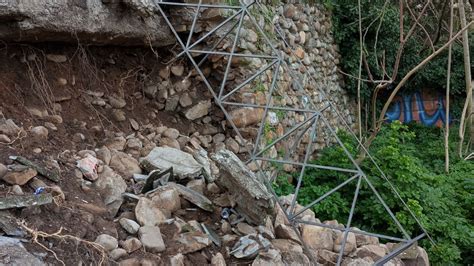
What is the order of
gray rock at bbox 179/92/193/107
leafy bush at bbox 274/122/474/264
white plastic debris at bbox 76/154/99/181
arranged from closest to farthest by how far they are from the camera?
1. white plastic debris at bbox 76/154/99/181
2. gray rock at bbox 179/92/193/107
3. leafy bush at bbox 274/122/474/264

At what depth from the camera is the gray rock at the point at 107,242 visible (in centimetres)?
245

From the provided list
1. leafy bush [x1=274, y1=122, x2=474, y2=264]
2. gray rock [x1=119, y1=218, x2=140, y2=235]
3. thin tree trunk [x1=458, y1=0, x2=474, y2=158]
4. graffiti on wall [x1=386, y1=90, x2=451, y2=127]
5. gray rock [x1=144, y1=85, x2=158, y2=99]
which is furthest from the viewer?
graffiti on wall [x1=386, y1=90, x2=451, y2=127]

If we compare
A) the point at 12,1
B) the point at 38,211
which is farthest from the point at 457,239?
the point at 12,1

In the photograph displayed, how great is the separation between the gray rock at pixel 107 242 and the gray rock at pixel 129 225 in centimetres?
16

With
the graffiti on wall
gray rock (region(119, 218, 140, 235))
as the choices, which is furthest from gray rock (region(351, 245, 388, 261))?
the graffiti on wall

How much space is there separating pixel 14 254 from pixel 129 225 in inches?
27.9

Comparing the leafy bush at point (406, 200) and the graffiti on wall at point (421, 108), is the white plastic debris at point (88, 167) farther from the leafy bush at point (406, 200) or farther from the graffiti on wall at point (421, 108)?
the graffiti on wall at point (421, 108)

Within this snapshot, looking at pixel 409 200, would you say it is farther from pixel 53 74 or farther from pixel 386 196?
pixel 53 74

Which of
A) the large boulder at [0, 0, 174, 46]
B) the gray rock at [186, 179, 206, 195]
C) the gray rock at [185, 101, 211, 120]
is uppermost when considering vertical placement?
the large boulder at [0, 0, 174, 46]

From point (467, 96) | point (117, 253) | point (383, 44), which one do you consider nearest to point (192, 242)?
point (117, 253)

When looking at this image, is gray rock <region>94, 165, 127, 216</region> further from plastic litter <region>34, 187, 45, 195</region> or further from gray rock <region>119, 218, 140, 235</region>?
plastic litter <region>34, 187, 45, 195</region>

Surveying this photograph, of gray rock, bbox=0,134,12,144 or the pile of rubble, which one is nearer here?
the pile of rubble

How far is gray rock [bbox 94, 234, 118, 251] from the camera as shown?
245 cm

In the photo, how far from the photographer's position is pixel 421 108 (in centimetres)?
946
